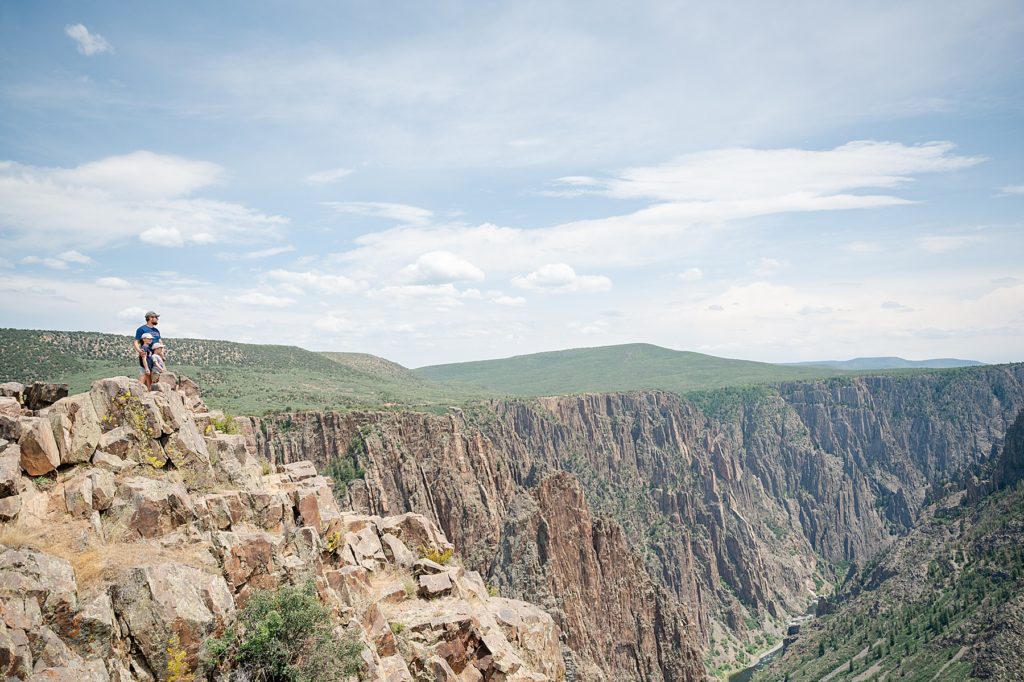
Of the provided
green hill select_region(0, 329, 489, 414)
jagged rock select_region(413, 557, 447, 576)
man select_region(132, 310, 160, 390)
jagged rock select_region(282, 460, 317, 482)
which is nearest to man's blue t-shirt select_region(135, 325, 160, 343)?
man select_region(132, 310, 160, 390)

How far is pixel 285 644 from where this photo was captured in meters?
14.8

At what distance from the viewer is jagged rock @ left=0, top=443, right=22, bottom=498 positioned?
1398 cm

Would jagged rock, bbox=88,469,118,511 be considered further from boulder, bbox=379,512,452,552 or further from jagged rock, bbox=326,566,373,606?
boulder, bbox=379,512,452,552

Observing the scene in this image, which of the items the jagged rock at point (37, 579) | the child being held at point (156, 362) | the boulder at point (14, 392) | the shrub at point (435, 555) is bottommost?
the shrub at point (435, 555)

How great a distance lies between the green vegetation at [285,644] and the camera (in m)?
14.2

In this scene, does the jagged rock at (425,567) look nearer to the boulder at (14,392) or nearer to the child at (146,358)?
the child at (146,358)

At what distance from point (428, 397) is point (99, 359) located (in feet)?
236

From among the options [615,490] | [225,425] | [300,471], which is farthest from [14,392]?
[615,490]

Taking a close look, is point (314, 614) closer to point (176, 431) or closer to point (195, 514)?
point (195, 514)

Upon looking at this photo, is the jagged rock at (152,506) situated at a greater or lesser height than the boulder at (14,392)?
lesser

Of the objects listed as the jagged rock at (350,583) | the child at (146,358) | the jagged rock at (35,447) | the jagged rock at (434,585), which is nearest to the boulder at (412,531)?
the jagged rock at (434,585)

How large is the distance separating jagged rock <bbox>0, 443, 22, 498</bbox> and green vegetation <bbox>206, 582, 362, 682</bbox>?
554 cm

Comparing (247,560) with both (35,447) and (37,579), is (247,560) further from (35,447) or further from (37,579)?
(35,447)

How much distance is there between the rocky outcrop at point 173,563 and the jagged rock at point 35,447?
0.05 m
